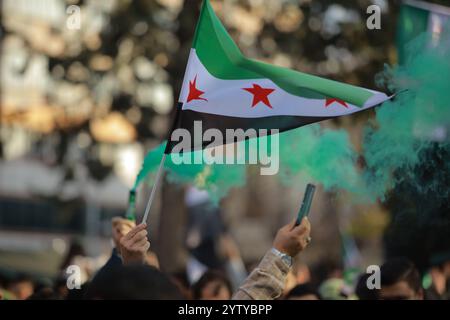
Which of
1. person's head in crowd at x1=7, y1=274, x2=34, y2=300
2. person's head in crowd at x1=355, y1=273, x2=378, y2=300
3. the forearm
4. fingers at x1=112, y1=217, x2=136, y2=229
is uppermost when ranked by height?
fingers at x1=112, y1=217, x2=136, y2=229

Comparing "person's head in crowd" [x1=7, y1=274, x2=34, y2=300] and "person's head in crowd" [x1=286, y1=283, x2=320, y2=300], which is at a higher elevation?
"person's head in crowd" [x1=286, y1=283, x2=320, y2=300]

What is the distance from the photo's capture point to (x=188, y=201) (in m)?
11.2

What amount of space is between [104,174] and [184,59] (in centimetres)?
221

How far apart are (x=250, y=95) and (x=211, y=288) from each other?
224 cm

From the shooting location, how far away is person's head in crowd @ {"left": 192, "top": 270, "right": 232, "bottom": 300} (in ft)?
19.6

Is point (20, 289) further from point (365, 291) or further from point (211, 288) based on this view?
point (365, 291)

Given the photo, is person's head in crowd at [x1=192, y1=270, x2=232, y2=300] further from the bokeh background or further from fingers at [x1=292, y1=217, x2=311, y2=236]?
the bokeh background

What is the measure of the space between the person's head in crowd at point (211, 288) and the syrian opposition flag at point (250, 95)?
2094 mm

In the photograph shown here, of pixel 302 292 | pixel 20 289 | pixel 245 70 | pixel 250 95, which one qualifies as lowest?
pixel 20 289

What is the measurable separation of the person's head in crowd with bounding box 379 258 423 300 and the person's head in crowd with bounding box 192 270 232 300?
145 cm

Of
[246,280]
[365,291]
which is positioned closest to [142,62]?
[365,291]

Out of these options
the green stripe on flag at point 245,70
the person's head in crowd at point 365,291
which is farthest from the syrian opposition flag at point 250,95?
the person's head in crowd at point 365,291

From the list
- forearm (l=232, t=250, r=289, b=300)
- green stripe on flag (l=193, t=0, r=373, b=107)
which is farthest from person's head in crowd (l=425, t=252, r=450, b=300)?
forearm (l=232, t=250, r=289, b=300)

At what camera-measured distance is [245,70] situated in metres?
4.23
